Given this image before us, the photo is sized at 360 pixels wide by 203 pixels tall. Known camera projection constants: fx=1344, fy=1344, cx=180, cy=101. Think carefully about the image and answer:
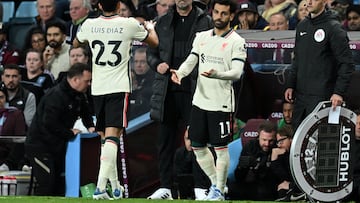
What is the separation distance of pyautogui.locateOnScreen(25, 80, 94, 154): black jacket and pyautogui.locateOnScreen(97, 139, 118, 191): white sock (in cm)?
278

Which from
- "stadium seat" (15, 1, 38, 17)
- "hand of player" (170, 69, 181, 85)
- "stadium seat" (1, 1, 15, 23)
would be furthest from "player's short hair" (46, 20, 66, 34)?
"hand of player" (170, 69, 181, 85)

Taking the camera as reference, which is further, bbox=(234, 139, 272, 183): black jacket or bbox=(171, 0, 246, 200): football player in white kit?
bbox=(234, 139, 272, 183): black jacket

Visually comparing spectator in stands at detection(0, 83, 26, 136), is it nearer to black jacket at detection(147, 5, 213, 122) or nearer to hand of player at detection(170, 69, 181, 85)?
black jacket at detection(147, 5, 213, 122)

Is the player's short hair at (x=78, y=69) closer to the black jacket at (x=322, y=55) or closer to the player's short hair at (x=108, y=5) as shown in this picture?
the player's short hair at (x=108, y=5)

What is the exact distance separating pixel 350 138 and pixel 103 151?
8.56 ft

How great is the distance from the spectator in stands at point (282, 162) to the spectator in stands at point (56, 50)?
5.12m

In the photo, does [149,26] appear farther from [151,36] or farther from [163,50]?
[163,50]

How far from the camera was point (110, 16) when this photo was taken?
1424 cm

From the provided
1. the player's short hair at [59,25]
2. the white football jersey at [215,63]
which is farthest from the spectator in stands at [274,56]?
the player's short hair at [59,25]

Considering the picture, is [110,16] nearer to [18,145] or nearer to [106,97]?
[106,97]

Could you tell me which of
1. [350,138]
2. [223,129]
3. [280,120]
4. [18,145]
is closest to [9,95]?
[18,145]

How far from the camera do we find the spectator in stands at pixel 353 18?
18359 millimetres

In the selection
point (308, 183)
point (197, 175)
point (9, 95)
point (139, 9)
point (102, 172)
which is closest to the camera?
point (308, 183)

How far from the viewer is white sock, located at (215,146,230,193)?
14.4 m
